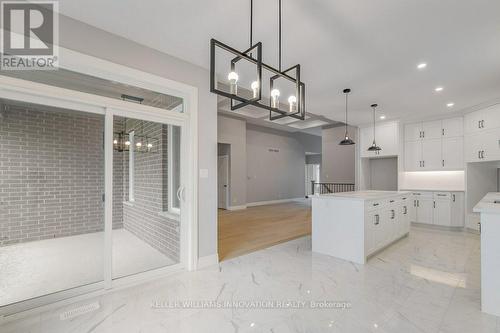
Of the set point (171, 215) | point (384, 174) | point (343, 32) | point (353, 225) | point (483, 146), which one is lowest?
point (353, 225)

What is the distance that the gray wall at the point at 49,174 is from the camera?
271 cm

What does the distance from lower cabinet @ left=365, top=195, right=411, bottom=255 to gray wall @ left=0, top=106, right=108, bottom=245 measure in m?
3.57

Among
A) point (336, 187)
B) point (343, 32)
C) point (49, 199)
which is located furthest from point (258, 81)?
point (336, 187)

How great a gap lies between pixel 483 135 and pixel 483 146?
23 centimetres

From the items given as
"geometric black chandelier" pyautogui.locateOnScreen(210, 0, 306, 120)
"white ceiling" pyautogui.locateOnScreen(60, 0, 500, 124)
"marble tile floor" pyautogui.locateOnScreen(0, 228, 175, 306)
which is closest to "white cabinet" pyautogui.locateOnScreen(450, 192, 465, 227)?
"white ceiling" pyautogui.locateOnScreen(60, 0, 500, 124)

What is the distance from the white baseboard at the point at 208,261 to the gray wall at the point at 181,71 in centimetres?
5

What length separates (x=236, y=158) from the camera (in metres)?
8.42

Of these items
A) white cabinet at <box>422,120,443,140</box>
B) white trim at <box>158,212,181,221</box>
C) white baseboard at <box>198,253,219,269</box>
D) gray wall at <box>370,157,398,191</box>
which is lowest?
white baseboard at <box>198,253,219,269</box>

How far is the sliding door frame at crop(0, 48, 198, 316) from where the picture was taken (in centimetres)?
223

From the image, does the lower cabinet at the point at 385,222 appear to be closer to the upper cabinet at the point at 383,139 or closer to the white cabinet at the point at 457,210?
the white cabinet at the point at 457,210

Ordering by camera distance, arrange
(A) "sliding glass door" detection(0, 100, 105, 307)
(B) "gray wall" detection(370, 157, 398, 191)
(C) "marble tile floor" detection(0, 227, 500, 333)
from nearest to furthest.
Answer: (C) "marble tile floor" detection(0, 227, 500, 333), (A) "sliding glass door" detection(0, 100, 105, 307), (B) "gray wall" detection(370, 157, 398, 191)

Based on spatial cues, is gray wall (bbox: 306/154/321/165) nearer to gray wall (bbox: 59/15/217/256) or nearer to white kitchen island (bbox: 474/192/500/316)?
gray wall (bbox: 59/15/217/256)

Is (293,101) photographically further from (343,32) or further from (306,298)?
(306,298)

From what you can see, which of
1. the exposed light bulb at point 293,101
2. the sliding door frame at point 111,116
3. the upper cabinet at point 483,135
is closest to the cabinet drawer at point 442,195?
the upper cabinet at point 483,135
